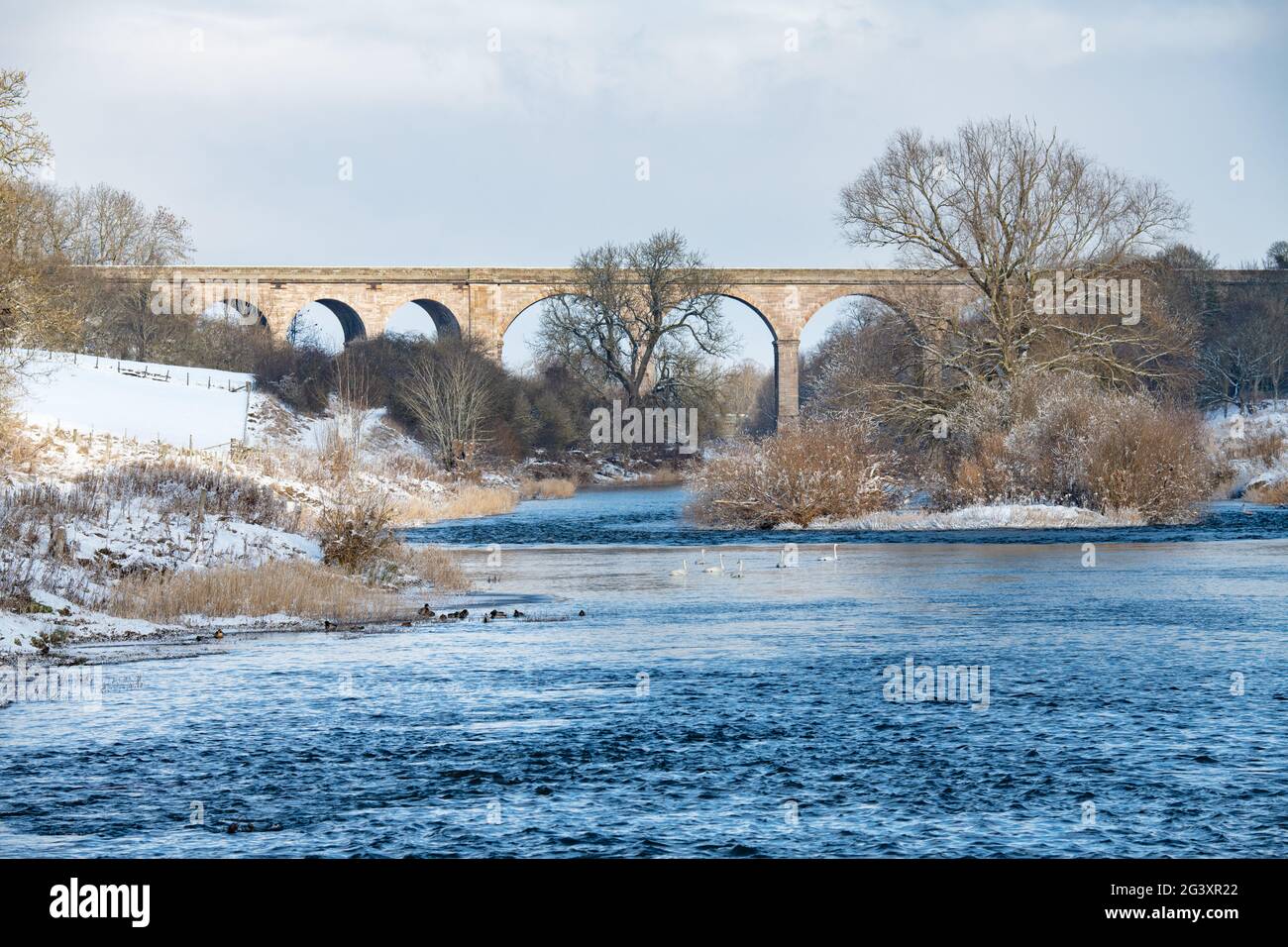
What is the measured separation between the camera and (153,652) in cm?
1352

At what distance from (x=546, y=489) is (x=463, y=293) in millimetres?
22611

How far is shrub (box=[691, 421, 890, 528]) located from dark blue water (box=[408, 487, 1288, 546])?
0.64 meters

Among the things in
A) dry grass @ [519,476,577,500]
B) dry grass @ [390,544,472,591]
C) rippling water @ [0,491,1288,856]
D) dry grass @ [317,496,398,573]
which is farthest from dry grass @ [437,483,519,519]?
rippling water @ [0,491,1288,856]

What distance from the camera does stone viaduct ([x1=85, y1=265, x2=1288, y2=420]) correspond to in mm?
71500

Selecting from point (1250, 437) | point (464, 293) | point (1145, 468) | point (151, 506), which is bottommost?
point (151, 506)

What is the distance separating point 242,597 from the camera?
16.5 meters

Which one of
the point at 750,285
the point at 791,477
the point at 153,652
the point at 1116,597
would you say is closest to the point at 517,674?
the point at 153,652

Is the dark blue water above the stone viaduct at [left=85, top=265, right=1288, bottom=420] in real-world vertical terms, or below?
below

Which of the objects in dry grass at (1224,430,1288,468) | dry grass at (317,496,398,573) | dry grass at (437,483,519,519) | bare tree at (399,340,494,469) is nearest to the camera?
dry grass at (317,496,398,573)

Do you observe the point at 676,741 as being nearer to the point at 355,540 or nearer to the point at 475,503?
the point at 355,540

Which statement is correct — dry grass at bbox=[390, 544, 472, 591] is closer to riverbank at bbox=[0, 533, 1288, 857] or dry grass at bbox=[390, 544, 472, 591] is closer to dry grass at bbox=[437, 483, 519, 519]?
riverbank at bbox=[0, 533, 1288, 857]

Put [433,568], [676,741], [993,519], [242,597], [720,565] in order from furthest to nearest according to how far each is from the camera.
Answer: [993,519]
[720,565]
[433,568]
[242,597]
[676,741]

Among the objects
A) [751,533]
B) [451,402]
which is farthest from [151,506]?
[451,402]
